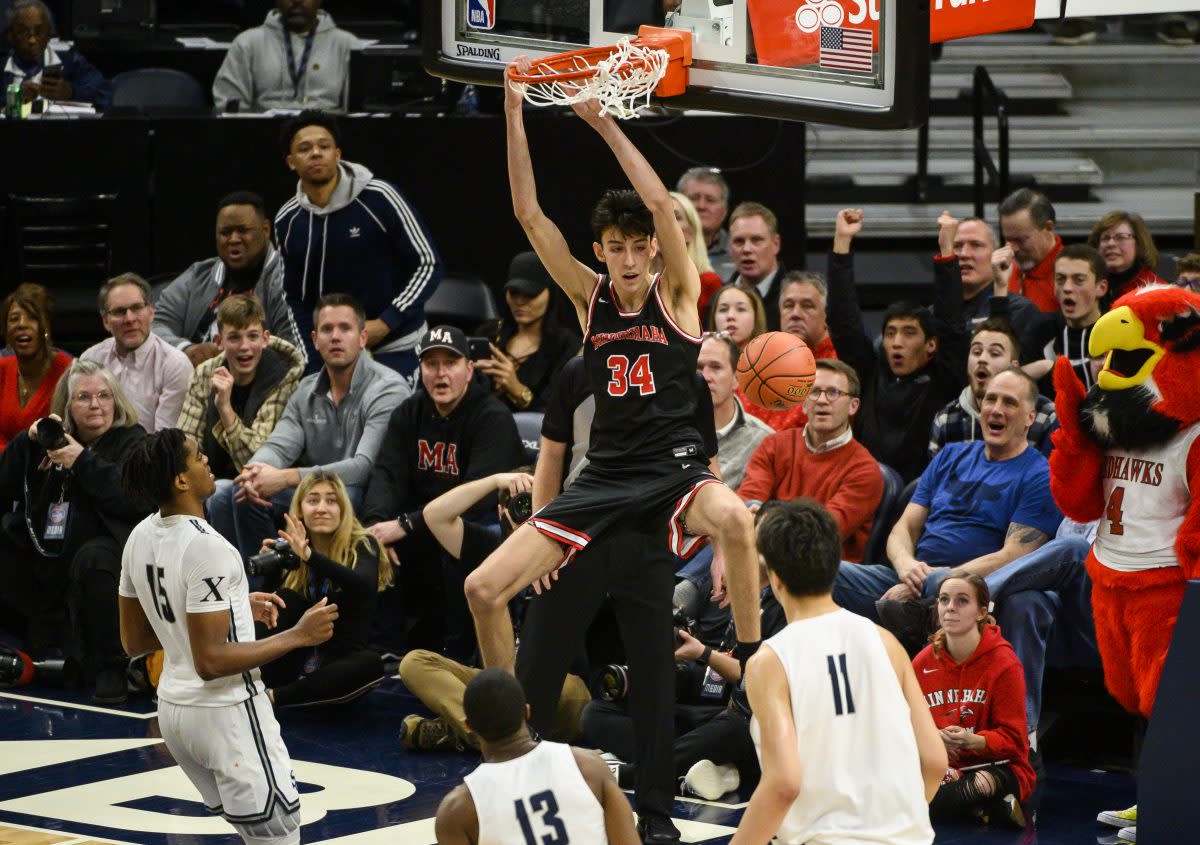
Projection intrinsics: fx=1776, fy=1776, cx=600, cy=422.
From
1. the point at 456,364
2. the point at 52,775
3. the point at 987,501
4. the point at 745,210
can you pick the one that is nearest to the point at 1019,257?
the point at 745,210

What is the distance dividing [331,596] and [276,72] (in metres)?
4.76

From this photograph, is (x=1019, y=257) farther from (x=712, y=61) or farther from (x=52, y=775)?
(x=52, y=775)

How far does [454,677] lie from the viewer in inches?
300

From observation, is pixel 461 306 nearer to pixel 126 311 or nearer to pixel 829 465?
pixel 126 311

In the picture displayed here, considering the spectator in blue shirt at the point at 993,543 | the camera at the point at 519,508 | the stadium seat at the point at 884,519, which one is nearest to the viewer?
the spectator in blue shirt at the point at 993,543

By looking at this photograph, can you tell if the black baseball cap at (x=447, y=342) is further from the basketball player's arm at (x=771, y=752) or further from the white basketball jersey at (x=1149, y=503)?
the basketball player's arm at (x=771, y=752)

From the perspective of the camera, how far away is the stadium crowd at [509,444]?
711 centimetres

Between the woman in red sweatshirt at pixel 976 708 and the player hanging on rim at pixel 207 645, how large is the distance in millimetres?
2535

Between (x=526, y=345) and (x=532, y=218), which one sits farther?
(x=526, y=345)

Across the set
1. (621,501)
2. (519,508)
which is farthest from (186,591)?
(519,508)

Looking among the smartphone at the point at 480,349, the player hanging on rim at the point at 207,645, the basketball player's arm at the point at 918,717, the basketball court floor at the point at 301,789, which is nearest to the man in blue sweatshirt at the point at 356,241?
the smartphone at the point at 480,349

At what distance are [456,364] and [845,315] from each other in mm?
1935

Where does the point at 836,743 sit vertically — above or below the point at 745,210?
below

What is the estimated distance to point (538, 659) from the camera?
5.93 m
